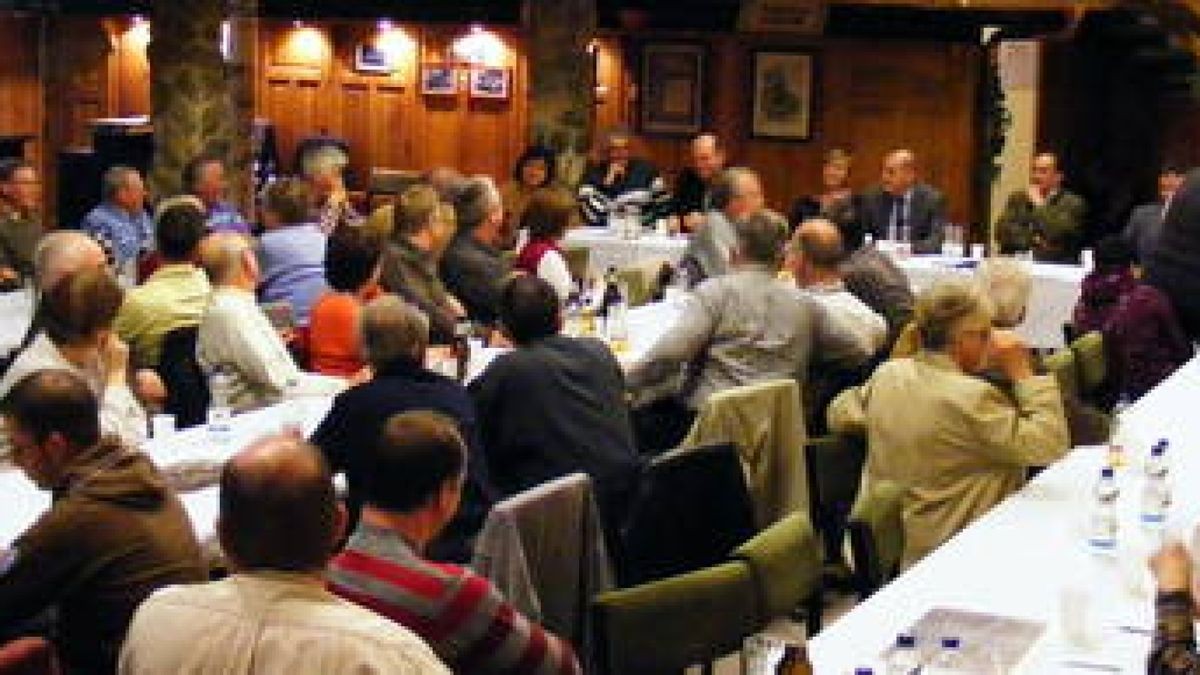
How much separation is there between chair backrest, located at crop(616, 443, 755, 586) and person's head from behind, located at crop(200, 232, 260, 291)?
2027 millimetres

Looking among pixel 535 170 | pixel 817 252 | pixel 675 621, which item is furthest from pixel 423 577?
pixel 535 170

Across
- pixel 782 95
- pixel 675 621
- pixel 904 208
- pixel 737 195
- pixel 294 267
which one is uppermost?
pixel 782 95

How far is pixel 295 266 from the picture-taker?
1032cm

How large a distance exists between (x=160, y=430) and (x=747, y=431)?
192 centimetres

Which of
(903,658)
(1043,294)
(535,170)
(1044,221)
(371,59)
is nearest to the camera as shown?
(903,658)

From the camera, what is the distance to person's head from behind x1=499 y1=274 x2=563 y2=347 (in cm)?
685

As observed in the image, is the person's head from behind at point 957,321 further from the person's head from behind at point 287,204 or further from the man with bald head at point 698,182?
the man with bald head at point 698,182

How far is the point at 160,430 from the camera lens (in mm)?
6957

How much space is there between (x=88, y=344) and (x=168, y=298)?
87.1 inches

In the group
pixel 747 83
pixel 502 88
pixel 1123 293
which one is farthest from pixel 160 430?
pixel 502 88

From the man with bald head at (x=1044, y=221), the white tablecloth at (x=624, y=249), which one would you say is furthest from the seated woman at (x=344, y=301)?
the man with bald head at (x=1044, y=221)

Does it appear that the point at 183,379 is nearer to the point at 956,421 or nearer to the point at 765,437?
the point at 765,437

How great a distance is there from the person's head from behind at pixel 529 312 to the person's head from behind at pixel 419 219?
2.67 meters

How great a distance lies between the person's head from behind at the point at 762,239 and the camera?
8234mm
